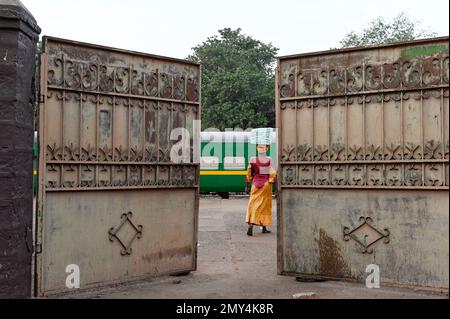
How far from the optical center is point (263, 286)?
5512mm

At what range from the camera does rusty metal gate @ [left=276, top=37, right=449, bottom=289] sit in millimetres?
5016

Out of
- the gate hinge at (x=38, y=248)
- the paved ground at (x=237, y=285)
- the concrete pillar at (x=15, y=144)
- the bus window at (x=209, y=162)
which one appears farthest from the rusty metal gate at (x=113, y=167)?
the bus window at (x=209, y=162)

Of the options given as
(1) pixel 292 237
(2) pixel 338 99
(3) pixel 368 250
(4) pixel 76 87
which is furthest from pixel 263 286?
(4) pixel 76 87

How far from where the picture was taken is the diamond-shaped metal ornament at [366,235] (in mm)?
5289

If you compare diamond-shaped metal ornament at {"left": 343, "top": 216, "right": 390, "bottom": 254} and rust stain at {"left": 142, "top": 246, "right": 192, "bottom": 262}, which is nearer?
diamond-shaped metal ornament at {"left": 343, "top": 216, "right": 390, "bottom": 254}

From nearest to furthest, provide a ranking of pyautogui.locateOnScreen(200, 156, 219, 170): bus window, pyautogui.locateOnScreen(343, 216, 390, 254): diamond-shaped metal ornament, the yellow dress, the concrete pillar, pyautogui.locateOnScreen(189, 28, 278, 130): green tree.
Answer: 1. the concrete pillar
2. pyautogui.locateOnScreen(343, 216, 390, 254): diamond-shaped metal ornament
3. the yellow dress
4. pyautogui.locateOnScreen(200, 156, 219, 170): bus window
5. pyautogui.locateOnScreen(189, 28, 278, 130): green tree

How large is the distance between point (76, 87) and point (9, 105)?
4.53ft

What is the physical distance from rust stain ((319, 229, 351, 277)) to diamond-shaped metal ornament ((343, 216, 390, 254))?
25 cm

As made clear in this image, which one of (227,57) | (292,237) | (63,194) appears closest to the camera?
(63,194)

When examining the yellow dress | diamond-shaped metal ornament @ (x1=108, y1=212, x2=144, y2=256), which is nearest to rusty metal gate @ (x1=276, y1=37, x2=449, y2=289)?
diamond-shaped metal ornament @ (x1=108, y1=212, x2=144, y2=256)

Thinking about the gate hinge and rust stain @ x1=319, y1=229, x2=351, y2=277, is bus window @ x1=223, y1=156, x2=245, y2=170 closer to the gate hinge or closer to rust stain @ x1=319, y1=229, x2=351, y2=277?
rust stain @ x1=319, y1=229, x2=351, y2=277

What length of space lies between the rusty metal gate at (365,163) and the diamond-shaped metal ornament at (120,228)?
1600 millimetres

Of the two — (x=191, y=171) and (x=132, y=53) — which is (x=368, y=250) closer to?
(x=191, y=171)

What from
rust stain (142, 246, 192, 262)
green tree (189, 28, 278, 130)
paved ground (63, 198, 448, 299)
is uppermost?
green tree (189, 28, 278, 130)
